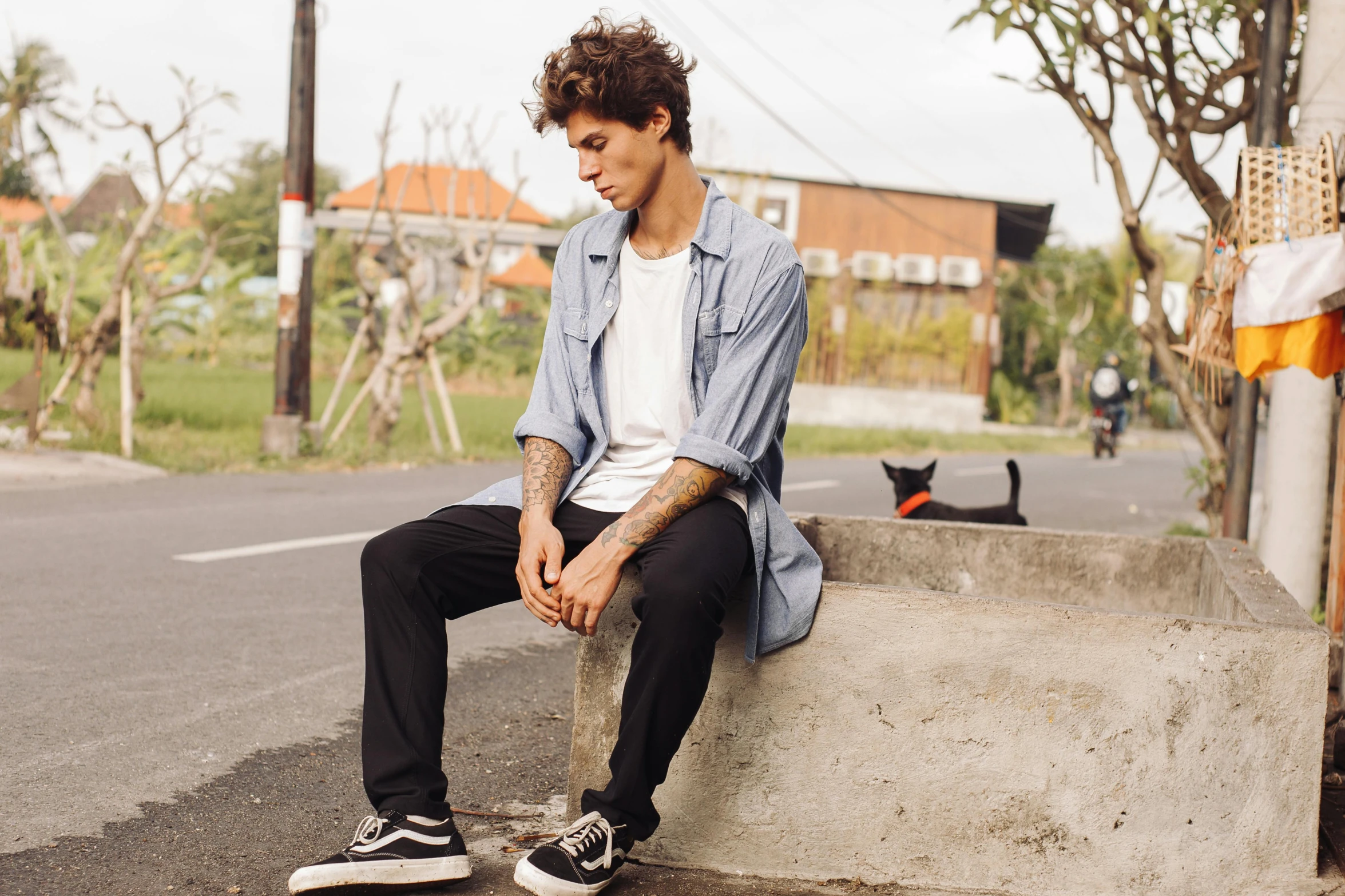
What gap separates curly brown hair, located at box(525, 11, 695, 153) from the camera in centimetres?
290

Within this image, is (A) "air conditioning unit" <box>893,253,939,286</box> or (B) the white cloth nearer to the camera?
(B) the white cloth

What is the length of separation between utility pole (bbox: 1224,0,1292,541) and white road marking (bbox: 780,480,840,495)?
5930mm

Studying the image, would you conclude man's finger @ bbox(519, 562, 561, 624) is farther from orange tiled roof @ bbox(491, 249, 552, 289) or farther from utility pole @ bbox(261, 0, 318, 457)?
orange tiled roof @ bbox(491, 249, 552, 289)

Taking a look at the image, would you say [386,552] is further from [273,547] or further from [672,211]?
[273,547]

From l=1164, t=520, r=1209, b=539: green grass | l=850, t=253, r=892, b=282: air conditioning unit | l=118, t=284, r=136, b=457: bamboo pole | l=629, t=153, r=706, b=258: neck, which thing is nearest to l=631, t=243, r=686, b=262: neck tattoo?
l=629, t=153, r=706, b=258: neck

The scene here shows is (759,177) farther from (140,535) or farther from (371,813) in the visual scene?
(371,813)

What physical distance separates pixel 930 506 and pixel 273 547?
362cm

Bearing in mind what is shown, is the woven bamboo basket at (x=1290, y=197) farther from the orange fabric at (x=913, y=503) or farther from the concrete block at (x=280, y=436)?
the concrete block at (x=280, y=436)

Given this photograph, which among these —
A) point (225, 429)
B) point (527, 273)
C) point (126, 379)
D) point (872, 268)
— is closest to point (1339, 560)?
point (126, 379)

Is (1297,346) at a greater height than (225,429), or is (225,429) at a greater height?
(1297,346)

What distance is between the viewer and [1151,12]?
5230mm

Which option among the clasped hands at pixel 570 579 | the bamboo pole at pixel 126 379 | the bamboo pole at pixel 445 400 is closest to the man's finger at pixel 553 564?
the clasped hands at pixel 570 579

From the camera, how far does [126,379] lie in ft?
35.8

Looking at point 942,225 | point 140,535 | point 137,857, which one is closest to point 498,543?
point 137,857
